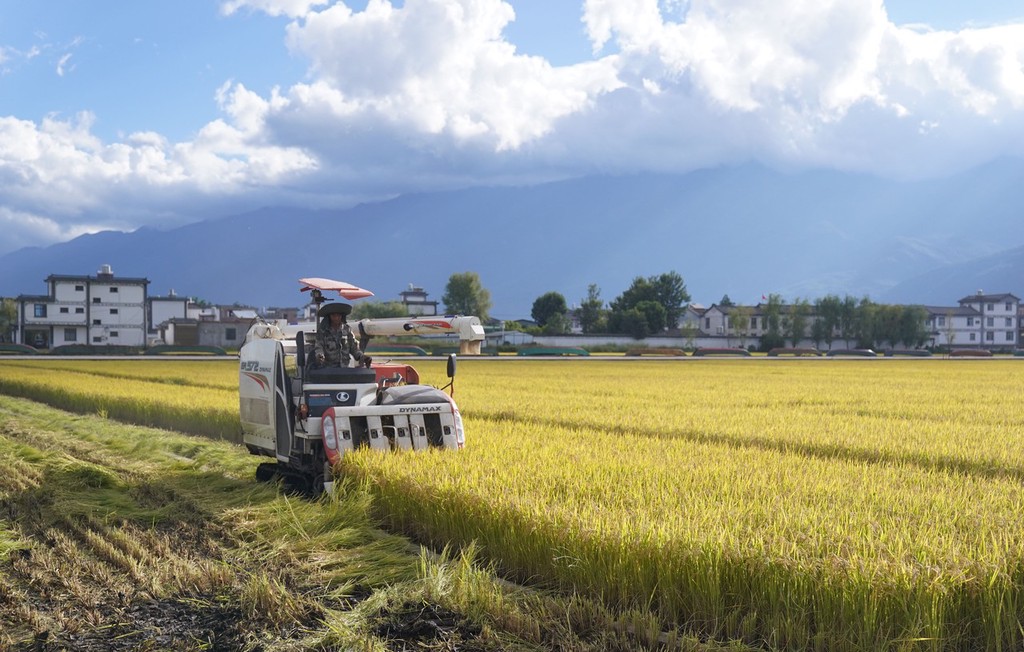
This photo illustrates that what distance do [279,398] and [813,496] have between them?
261 inches

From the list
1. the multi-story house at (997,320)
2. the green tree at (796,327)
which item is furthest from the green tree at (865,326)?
the multi-story house at (997,320)

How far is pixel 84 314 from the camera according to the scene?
9669 cm

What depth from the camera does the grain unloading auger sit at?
34.2ft

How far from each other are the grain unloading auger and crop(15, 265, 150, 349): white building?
92799 millimetres

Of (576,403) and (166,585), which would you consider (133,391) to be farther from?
(166,585)

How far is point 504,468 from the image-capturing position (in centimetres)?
912

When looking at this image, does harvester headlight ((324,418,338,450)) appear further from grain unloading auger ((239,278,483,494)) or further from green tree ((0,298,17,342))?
green tree ((0,298,17,342))

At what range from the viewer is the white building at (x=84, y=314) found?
314ft

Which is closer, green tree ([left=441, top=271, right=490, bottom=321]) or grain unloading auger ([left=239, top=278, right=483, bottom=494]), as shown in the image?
grain unloading auger ([left=239, top=278, right=483, bottom=494])

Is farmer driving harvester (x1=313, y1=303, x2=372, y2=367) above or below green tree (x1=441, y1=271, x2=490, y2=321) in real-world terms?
below

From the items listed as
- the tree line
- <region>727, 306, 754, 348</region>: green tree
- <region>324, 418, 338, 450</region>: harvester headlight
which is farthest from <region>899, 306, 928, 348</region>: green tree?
<region>324, 418, 338, 450</region>: harvester headlight

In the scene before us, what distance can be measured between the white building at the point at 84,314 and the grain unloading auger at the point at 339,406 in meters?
92.8

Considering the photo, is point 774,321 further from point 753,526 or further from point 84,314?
point 753,526

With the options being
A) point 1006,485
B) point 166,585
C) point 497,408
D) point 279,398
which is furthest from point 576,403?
point 166,585
